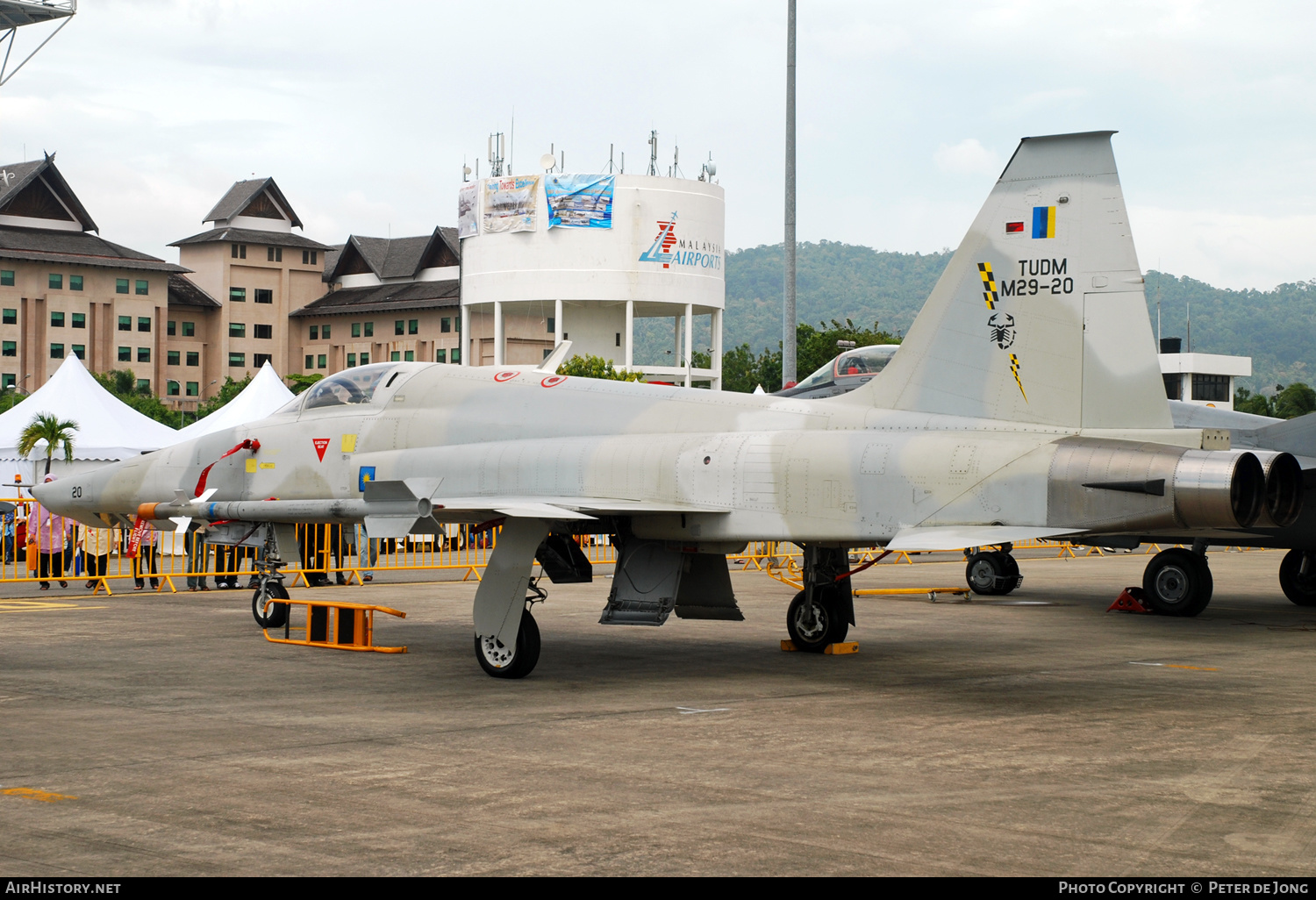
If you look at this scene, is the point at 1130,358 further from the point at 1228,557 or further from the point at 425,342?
the point at 425,342

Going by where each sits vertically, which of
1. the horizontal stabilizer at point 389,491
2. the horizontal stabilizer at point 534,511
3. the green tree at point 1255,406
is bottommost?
the horizontal stabilizer at point 534,511

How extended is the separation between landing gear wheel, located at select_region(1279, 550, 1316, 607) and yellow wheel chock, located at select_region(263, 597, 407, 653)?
1474cm

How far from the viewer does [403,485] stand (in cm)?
1071

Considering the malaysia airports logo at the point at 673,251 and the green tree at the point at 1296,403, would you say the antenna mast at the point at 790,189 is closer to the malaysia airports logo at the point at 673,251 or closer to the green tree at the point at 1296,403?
the malaysia airports logo at the point at 673,251

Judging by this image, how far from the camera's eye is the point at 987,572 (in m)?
22.2

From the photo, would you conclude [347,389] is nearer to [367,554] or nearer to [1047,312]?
[1047,312]

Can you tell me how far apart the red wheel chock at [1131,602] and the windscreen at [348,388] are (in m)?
11.9

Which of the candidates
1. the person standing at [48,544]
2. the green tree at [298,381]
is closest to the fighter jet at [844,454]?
the person standing at [48,544]

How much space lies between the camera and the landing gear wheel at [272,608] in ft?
50.1

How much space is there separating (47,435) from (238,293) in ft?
274

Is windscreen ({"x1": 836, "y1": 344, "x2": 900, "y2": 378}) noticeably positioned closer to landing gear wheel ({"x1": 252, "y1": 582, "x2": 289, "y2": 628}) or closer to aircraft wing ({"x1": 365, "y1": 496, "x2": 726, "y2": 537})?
aircraft wing ({"x1": 365, "y1": 496, "x2": 726, "y2": 537})

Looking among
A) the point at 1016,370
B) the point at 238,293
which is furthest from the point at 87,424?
the point at 238,293

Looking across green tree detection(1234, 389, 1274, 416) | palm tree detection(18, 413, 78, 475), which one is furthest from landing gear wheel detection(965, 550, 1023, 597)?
green tree detection(1234, 389, 1274, 416)

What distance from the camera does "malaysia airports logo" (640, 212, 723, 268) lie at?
7650 cm
